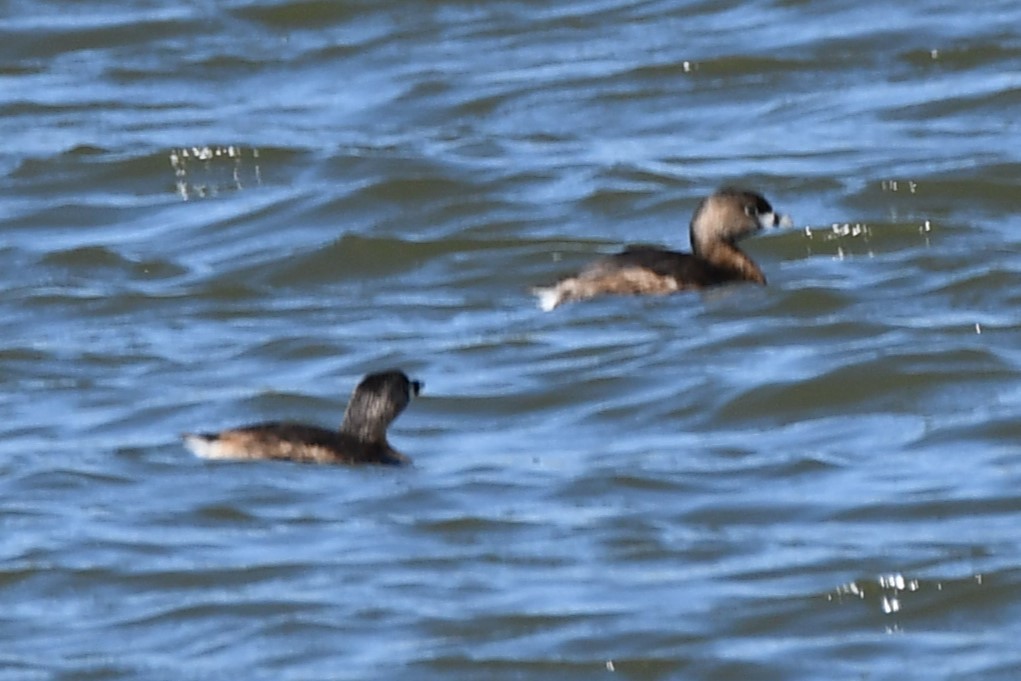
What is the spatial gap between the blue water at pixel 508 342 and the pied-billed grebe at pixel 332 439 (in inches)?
3.3

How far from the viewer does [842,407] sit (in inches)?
454

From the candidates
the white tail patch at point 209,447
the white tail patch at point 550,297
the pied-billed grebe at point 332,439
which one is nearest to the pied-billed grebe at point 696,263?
the white tail patch at point 550,297

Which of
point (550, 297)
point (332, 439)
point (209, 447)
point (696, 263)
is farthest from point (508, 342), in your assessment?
point (209, 447)

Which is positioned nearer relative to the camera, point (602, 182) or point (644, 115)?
point (602, 182)

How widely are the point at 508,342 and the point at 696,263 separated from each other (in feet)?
3.44

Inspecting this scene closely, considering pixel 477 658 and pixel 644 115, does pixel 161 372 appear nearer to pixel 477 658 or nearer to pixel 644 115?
pixel 477 658

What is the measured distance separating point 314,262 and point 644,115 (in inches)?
117

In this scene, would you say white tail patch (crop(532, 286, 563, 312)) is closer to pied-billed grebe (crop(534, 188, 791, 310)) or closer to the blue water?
pied-billed grebe (crop(534, 188, 791, 310))

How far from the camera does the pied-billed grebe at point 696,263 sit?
12953 millimetres

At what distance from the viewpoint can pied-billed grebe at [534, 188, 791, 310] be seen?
1295cm

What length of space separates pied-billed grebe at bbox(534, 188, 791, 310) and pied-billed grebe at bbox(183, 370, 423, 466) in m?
2.20

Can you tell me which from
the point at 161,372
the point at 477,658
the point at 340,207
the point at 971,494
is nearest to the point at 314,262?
the point at 340,207

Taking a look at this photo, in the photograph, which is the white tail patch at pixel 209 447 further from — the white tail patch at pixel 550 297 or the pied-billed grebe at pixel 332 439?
the white tail patch at pixel 550 297

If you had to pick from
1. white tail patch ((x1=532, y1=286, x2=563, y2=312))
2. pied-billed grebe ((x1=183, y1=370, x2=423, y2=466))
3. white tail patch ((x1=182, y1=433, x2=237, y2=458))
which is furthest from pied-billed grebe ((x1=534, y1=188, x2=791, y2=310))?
white tail patch ((x1=182, y1=433, x2=237, y2=458))
